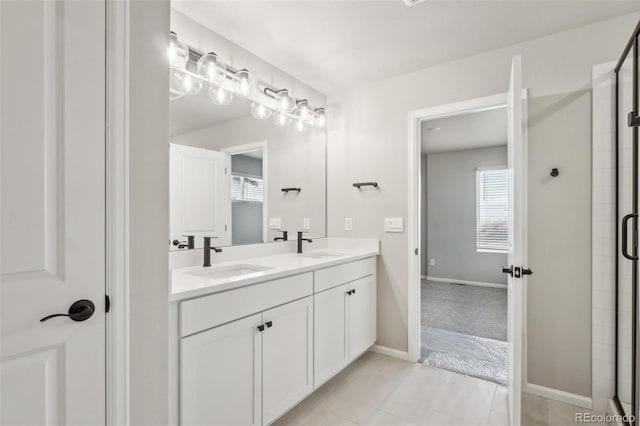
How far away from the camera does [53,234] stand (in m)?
0.98

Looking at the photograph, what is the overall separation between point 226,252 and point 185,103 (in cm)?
98

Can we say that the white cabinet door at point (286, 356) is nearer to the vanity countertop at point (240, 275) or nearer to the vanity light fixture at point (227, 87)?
the vanity countertop at point (240, 275)

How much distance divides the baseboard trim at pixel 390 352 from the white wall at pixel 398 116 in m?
0.04

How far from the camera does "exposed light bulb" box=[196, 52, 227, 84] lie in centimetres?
192

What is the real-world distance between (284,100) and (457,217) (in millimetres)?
4286

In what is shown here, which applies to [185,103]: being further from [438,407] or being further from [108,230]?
[438,407]

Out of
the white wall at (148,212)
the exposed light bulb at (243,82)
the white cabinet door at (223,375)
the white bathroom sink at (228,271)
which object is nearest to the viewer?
the white wall at (148,212)

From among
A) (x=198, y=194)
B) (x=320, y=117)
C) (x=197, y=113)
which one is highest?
(x=320, y=117)

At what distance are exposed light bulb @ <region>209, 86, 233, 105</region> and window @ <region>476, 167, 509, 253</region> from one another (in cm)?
473

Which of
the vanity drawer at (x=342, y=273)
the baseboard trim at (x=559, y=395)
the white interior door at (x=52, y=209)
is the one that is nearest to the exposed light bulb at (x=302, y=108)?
the vanity drawer at (x=342, y=273)

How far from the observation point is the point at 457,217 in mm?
5633

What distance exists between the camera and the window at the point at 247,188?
2.22 m

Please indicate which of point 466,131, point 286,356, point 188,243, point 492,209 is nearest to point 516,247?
point 286,356

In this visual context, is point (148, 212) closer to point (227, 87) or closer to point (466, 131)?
point (227, 87)
